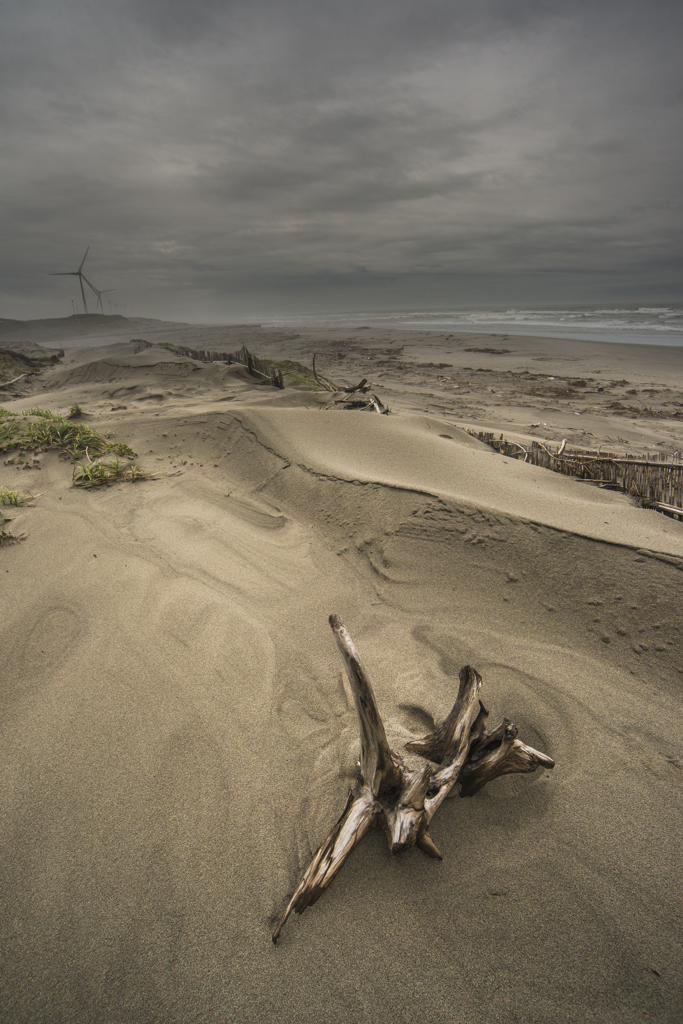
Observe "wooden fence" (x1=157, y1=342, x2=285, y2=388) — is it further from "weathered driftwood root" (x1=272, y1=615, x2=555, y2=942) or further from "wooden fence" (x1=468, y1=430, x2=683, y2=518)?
"weathered driftwood root" (x1=272, y1=615, x2=555, y2=942)

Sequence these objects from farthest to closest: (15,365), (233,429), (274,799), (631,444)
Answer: (15,365)
(631,444)
(233,429)
(274,799)

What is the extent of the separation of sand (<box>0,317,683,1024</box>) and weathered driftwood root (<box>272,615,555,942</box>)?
0.38 ft

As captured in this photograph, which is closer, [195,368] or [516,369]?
[195,368]

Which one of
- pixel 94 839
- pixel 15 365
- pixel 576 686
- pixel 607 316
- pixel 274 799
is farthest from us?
pixel 607 316

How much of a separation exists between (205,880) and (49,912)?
0.49 m

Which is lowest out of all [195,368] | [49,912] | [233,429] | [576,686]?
[49,912]

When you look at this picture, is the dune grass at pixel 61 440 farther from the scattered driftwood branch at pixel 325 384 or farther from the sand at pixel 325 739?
the scattered driftwood branch at pixel 325 384

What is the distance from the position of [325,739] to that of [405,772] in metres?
0.47

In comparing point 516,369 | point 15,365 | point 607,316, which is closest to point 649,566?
point 516,369

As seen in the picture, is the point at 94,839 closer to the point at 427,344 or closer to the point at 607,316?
the point at 427,344

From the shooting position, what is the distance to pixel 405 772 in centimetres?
165

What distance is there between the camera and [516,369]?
14.1 m

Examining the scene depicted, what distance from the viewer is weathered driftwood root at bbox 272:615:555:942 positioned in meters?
1.47

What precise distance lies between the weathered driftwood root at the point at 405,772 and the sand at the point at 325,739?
0.12m
